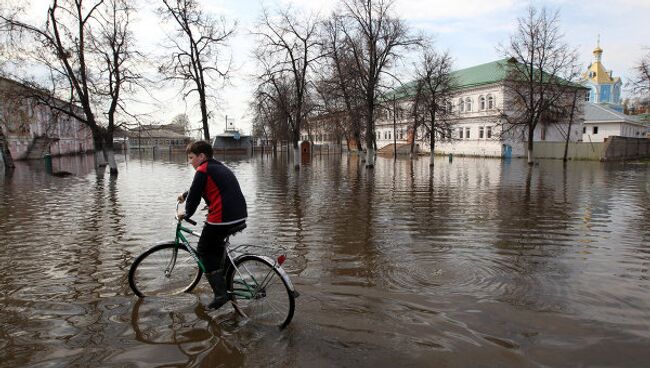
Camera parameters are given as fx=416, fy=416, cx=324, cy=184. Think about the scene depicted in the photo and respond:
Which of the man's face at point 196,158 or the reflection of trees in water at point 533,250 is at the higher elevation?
the man's face at point 196,158

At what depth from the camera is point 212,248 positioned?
462 cm

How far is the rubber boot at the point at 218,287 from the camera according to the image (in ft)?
15.4

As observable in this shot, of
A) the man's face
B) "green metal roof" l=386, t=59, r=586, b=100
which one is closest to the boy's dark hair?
the man's face

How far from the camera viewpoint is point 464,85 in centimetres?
5869

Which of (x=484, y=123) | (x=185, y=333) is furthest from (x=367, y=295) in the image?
(x=484, y=123)

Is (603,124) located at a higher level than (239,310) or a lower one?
higher

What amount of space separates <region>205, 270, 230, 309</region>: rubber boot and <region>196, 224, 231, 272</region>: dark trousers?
0.20 ft

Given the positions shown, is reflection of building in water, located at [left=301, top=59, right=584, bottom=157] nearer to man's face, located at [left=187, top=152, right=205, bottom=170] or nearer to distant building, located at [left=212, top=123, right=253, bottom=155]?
distant building, located at [left=212, top=123, right=253, bottom=155]

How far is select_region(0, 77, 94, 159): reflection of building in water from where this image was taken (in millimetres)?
23797

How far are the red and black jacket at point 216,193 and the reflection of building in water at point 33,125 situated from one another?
25091mm

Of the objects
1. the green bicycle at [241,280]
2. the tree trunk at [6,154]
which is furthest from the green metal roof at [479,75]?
the green bicycle at [241,280]

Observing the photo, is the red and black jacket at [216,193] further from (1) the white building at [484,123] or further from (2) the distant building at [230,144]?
(2) the distant building at [230,144]

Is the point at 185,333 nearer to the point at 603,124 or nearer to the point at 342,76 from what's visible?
the point at 342,76

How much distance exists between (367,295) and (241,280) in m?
1.72
